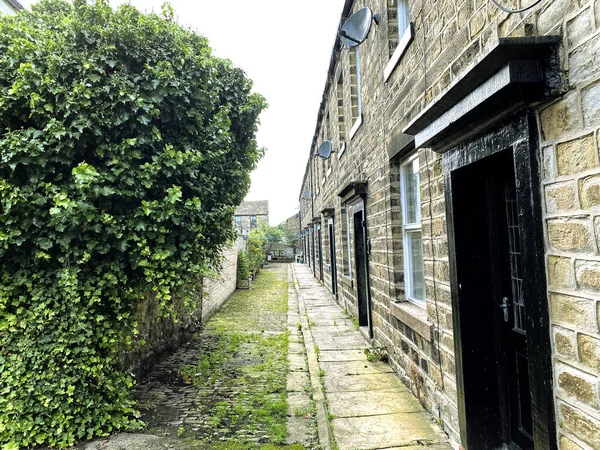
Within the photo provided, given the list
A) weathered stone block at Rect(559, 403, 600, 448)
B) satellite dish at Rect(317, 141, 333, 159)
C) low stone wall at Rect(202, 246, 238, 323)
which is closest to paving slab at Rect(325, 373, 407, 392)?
weathered stone block at Rect(559, 403, 600, 448)

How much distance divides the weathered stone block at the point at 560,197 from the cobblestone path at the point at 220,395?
10.0ft

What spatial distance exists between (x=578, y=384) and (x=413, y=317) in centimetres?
225

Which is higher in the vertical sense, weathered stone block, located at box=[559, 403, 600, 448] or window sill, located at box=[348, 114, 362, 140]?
window sill, located at box=[348, 114, 362, 140]

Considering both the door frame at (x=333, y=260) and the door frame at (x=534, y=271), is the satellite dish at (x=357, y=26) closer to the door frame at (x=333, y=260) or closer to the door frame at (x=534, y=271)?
the door frame at (x=534, y=271)

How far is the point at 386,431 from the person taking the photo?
3527mm

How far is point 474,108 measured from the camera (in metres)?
2.37

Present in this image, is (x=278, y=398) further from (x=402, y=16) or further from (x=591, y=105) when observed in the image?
(x=402, y=16)

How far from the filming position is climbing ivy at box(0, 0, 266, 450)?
358 cm

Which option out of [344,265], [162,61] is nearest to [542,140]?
[162,61]

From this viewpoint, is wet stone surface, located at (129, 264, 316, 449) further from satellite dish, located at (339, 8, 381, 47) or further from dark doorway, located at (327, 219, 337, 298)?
satellite dish, located at (339, 8, 381, 47)

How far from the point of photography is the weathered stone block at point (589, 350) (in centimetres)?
169

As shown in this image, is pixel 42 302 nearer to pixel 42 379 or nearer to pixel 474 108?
pixel 42 379

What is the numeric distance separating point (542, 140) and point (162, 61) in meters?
3.93

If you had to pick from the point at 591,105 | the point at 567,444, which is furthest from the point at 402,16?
the point at 567,444
